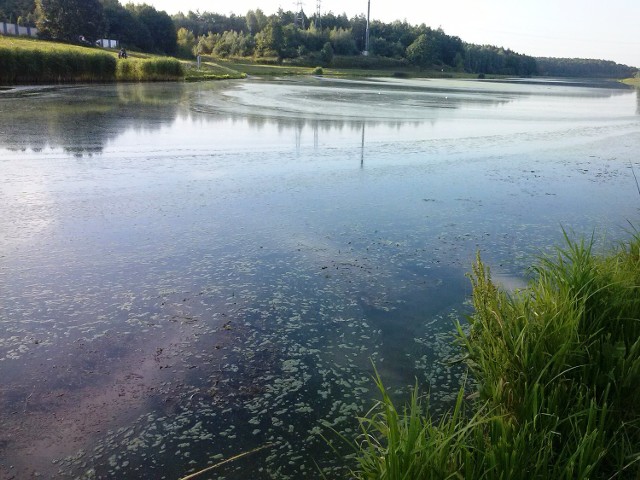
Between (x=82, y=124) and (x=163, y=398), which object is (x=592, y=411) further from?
(x=82, y=124)

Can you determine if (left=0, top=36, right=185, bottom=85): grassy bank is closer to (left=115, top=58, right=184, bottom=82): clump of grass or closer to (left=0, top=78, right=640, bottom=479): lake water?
(left=115, top=58, right=184, bottom=82): clump of grass

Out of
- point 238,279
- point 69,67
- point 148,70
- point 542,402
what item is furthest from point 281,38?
point 542,402

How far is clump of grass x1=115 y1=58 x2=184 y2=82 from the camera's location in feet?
82.2

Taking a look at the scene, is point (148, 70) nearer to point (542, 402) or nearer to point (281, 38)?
point (542, 402)

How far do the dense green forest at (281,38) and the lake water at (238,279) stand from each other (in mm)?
43235

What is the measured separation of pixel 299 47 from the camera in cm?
6875

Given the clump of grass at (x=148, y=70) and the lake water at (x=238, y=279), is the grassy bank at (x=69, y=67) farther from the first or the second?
the lake water at (x=238, y=279)

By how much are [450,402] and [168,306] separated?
175cm

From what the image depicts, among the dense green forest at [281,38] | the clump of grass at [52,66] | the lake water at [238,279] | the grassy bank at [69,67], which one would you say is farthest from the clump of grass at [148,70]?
the dense green forest at [281,38]

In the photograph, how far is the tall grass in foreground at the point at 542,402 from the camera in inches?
66.1

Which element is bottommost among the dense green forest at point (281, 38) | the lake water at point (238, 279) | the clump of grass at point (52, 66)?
the lake water at point (238, 279)

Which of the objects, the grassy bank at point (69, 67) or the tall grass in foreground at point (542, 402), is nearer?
the tall grass in foreground at point (542, 402)

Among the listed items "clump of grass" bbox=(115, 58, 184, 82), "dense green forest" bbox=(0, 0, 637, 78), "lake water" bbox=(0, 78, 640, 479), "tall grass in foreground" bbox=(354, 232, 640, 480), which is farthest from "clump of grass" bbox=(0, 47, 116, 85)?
"dense green forest" bbox=(0, 0, 637, 78)

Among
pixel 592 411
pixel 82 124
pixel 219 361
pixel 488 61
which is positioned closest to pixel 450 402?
pixel 592 411
